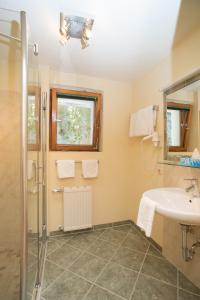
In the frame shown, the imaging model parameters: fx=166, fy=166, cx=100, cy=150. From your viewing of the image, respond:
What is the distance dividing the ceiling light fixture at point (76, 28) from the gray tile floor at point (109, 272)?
7.06 ft

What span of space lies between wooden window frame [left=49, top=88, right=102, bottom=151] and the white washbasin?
121 centimetres

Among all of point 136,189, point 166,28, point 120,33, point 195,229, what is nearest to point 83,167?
point 136,189

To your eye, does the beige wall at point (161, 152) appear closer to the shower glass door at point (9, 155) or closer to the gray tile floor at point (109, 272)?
the gray tile floor at point (109, 272)

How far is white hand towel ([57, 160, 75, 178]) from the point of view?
215cm

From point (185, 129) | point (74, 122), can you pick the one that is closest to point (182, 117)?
point (185, 129)

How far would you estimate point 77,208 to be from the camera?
87.6 inches

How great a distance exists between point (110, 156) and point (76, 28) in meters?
1.59

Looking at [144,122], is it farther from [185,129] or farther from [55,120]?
[55,120]

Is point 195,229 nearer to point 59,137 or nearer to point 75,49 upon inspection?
point 59,137

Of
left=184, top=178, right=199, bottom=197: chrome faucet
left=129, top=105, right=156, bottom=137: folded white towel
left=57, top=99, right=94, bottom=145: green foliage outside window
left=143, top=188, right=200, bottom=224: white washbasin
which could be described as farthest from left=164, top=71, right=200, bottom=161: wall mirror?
left=57, top=99, right=94, bottom=145: green foliage outside window

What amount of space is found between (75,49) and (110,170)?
5.26 ft


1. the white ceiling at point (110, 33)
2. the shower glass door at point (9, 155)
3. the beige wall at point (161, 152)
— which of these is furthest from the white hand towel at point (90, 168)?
the white ceiling at point (110, 33)

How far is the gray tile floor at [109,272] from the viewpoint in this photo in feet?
4.42

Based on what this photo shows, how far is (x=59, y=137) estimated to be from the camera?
2.29 metres
